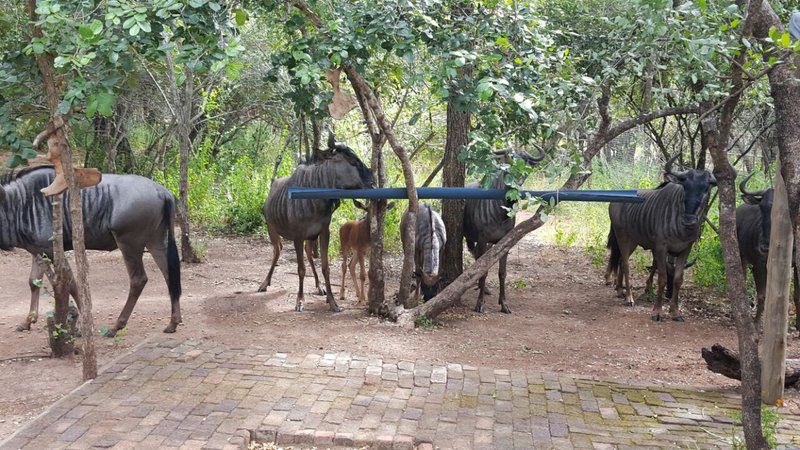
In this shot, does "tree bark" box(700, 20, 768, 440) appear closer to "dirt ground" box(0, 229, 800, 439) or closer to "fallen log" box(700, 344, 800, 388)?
"fallen log" box(700, 344, 800, 388)

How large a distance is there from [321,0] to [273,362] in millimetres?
3320

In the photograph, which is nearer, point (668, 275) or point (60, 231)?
point (60, 231)

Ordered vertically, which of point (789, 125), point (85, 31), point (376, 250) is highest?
point (85, 31)

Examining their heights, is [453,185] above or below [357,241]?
above

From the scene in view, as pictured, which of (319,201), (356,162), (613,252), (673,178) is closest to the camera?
(356,162)

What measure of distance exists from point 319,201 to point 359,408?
3435 millimetres

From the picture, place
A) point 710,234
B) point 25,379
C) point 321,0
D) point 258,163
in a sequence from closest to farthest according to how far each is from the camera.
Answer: point 25,379 < point 321,0 < point 710,234 < point 258,163

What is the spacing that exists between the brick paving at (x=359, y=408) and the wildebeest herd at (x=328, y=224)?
1443 mm

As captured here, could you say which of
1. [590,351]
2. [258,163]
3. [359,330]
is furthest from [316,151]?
[258,163]

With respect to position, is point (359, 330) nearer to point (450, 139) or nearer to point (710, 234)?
point (450, 139)

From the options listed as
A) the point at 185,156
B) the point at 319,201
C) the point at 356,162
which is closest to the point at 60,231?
the point at 319,201

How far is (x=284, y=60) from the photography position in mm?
6281

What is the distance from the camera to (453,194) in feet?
23.6

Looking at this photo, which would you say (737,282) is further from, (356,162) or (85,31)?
(356,162)
